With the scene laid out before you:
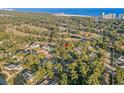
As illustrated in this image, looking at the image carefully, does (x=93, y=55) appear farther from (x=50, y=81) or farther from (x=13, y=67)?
(x=13, y=67)

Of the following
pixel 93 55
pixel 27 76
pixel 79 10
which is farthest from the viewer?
pixel 93 55

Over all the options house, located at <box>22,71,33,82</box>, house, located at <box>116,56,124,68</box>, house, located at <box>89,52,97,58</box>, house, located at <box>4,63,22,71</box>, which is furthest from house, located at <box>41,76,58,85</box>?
house, located at <box>116,56,124,68</box>

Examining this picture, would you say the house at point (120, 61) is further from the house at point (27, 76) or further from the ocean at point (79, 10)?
the house at point (27, 76)

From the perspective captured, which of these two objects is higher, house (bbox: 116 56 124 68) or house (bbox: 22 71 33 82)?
house (bbox: 116 56 124 68)

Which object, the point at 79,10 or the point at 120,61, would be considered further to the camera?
the point at 120,61

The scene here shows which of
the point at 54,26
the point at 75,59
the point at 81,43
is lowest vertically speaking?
the point at 75,59

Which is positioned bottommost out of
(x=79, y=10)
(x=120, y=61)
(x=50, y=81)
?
(x=50, y=81)

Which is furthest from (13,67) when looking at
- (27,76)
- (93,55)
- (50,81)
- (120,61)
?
(120,61)

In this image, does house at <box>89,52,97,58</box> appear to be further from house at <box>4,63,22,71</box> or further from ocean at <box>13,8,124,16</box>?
house at <box>4,63,22,71</box>

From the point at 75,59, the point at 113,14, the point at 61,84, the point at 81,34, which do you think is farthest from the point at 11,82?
the point at 113,14
